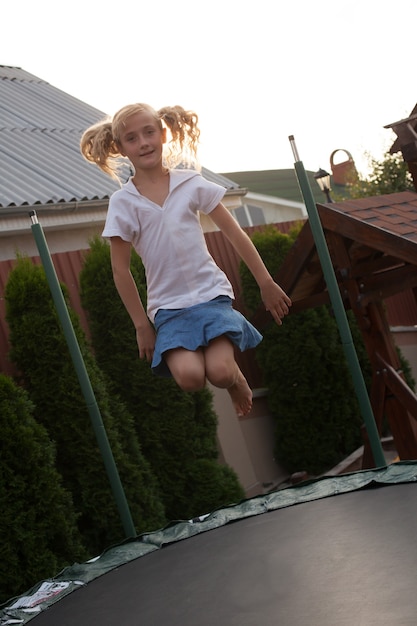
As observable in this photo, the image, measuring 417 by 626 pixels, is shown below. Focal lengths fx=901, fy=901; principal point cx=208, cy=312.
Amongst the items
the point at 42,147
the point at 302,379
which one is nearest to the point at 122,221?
the point at 302,379

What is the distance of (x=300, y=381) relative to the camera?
672 centimetres

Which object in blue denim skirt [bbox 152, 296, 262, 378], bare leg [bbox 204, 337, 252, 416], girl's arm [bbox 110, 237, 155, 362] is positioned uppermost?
girl's arm [bbox 110, 237, 155, 362]

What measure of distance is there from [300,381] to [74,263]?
2.04m

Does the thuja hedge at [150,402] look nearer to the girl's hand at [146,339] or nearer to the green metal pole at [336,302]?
the green metal pole at [336,302]

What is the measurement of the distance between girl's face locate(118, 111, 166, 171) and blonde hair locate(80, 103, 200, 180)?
17mm

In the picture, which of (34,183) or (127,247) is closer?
(127,247)

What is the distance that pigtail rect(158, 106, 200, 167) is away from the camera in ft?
9.54

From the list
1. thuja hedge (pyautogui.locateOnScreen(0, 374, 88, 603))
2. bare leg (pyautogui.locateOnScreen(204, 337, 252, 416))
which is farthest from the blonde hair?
thuja hedge (pyautogui.locateOnScreen(0, 374, 88, 603))

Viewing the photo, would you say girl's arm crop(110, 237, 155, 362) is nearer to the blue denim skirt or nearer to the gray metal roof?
the blue denim skirt

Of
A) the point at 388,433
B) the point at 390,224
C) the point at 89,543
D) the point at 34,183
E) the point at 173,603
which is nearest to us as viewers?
the point at 173,603

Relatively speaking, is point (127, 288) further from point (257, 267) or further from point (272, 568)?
point (272, 568)

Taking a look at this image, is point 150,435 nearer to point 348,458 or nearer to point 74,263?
point 74,263

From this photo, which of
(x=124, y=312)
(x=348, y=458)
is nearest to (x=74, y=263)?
(x=124, y=312)

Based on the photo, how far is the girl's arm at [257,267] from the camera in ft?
9.76
